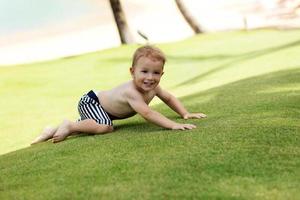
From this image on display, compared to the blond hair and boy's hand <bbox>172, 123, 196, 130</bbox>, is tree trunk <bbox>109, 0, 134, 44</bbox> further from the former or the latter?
boy's hand <bbox>172, 123, 196, 130</bbox>

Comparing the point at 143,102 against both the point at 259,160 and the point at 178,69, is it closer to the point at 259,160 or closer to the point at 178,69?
the point at 259,160

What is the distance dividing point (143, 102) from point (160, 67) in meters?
0.29

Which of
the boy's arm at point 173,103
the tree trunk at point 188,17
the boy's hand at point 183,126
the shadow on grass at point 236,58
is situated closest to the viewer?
the boy's hand at point 183,126

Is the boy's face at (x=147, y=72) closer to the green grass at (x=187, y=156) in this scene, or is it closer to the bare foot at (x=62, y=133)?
the green grass at (x=187, y=156)

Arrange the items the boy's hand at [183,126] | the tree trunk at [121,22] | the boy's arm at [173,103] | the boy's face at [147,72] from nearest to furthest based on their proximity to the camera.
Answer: the boy's hand at [183,126] → the boy's face at [147,72] → the boy's arm at [173,103] → the tree trunk at [121,22]

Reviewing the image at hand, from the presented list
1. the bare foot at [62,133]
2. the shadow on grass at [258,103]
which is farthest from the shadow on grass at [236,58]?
the bare foot at [62,133]

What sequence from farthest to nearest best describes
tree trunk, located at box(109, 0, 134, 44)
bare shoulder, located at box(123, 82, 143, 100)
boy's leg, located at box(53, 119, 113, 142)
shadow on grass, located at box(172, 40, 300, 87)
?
tree trunk, located at box(109, 0, 134, 44) < shadow on grass, located at box(172, 40, 300, 87) < boy's leg, located at box(53, 119, 113, 142) < bare shoulder, located at box(123, 82, 143, 100)

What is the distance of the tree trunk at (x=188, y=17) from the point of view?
60.6 feet

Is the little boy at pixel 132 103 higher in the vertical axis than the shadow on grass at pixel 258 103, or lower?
higher

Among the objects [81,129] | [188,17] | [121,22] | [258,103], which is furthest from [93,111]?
[188,17]

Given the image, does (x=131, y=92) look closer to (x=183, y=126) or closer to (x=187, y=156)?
(x=183, y=126)

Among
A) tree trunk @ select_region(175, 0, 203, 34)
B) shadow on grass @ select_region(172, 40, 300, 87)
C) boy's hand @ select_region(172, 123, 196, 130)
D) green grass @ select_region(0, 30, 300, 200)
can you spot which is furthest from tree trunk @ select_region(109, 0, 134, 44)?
boy's hand @ select_region(172, 123, 196, 130)

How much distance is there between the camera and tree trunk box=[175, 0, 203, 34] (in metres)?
18.5

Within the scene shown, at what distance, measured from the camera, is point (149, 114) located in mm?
4340
